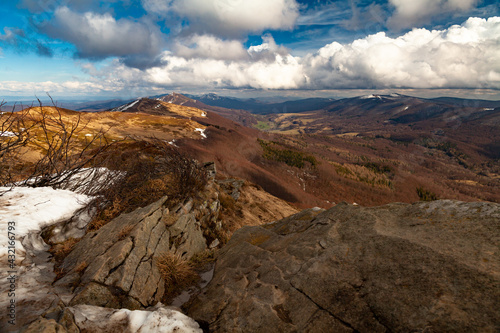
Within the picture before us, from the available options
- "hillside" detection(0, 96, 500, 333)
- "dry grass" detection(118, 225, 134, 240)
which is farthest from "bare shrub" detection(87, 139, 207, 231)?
"dry grass" detection(118, 225, 134, 240)

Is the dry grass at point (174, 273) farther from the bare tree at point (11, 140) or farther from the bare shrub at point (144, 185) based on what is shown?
the bare tree at point (11, 140)

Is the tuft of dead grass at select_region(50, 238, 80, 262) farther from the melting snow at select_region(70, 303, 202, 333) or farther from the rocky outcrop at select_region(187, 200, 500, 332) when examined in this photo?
the rocky outcrop at select_region(187, 200, 500, 332)

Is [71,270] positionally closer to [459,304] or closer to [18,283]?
[18,283]

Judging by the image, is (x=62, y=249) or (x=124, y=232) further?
(x=62, y=249)

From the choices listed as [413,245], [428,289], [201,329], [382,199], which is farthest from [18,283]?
[382,199]

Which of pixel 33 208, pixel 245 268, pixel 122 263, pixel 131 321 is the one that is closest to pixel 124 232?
pixel 122 263

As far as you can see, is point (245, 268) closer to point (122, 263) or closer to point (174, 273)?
point (174, 273)

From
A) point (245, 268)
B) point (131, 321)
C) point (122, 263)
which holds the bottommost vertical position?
point (245, 268)
